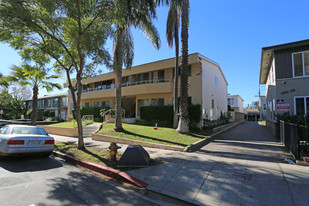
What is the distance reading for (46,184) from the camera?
4.29 metres

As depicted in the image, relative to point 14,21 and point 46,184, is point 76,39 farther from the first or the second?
point 46,184

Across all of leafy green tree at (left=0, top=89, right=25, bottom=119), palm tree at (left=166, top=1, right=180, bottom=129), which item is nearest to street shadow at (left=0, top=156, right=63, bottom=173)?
palm tree at (left=166, top=1, right=180, bottom=129)

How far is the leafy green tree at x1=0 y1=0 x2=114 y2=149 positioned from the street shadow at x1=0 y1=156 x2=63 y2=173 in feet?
6.27

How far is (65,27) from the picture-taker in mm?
8133

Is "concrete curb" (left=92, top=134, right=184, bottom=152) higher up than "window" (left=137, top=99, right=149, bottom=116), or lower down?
lower down

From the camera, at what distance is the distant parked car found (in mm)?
6001

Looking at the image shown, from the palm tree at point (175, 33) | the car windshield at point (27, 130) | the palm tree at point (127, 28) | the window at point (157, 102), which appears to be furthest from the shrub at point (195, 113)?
the car windshield at point (27, 130)

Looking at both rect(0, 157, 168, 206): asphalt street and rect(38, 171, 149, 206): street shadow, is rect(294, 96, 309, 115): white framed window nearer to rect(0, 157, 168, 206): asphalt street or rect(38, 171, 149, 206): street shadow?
rect(0, 157, 168, 206): asphalt street

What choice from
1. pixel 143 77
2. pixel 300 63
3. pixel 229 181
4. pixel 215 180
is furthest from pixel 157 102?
pixel 229 181

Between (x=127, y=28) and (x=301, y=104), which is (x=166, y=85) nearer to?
(x=127, y=28)

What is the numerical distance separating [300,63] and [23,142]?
54.9 feet

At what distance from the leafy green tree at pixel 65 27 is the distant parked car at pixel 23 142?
167 centimetres

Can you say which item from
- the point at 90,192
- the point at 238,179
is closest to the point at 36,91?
the point at 90,192

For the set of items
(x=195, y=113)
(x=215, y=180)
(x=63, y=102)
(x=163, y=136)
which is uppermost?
(x=63, y=102)
